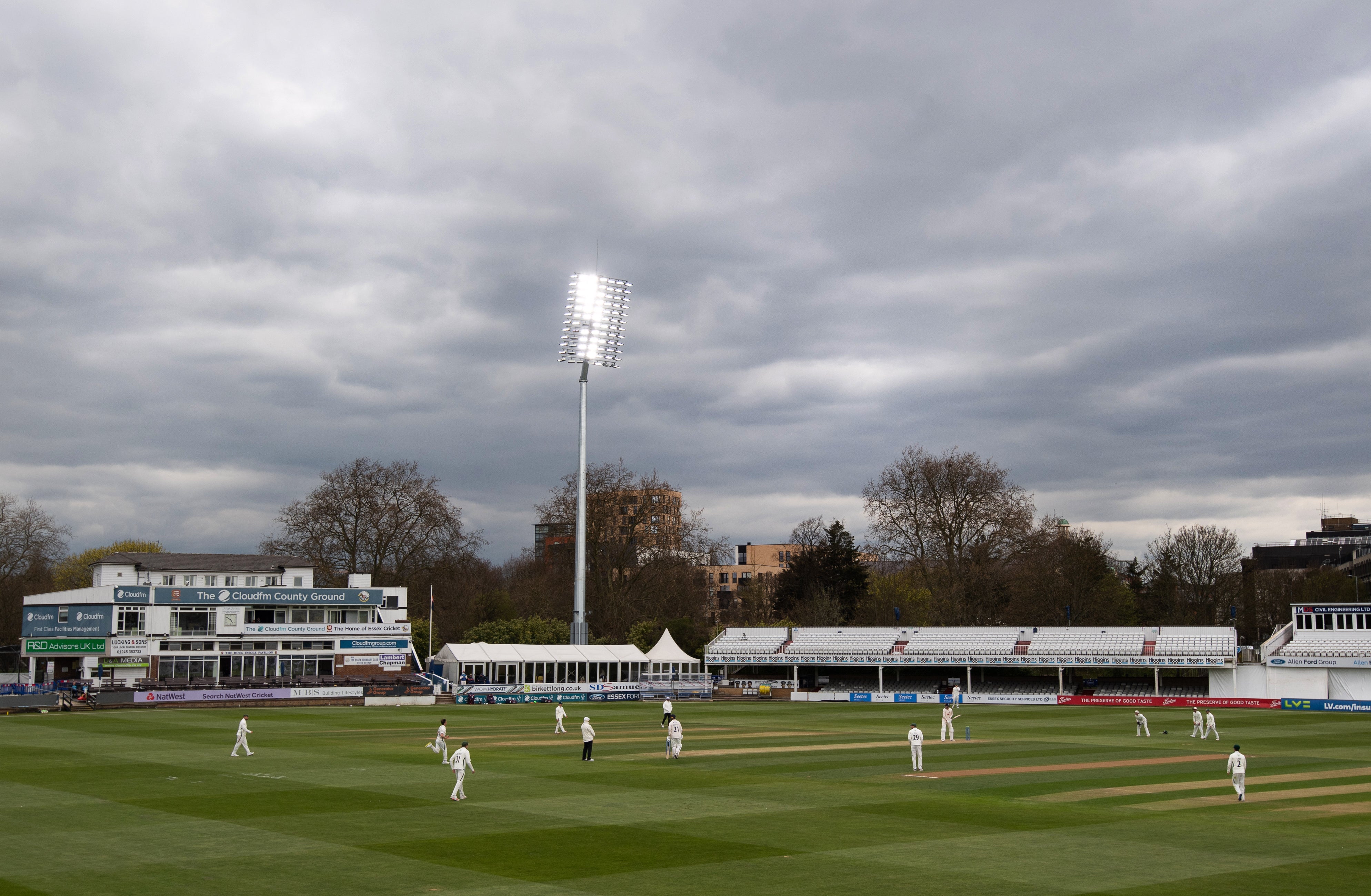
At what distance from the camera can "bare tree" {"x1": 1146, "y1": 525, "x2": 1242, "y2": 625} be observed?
3905 inches

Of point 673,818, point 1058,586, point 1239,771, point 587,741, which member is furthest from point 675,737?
point 1058,586

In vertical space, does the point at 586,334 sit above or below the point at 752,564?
above

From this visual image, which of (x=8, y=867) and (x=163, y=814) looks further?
(x=163, y=814)

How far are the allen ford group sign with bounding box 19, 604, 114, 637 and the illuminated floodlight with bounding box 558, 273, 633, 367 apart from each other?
35.7 metres

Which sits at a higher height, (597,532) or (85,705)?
(597,532)

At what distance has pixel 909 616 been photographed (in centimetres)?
11069

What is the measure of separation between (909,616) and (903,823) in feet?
294

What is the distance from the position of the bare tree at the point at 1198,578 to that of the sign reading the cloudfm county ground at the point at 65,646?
86270mm

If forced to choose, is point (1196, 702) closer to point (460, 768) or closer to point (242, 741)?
point (242, 741)

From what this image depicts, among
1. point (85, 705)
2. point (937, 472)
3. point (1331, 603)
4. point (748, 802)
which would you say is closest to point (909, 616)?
point (937, 472)

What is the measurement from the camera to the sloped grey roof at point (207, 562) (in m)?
78.0

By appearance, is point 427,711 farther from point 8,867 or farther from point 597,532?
point 8,867

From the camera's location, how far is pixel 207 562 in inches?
3231

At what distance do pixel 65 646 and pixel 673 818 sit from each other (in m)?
64.4
